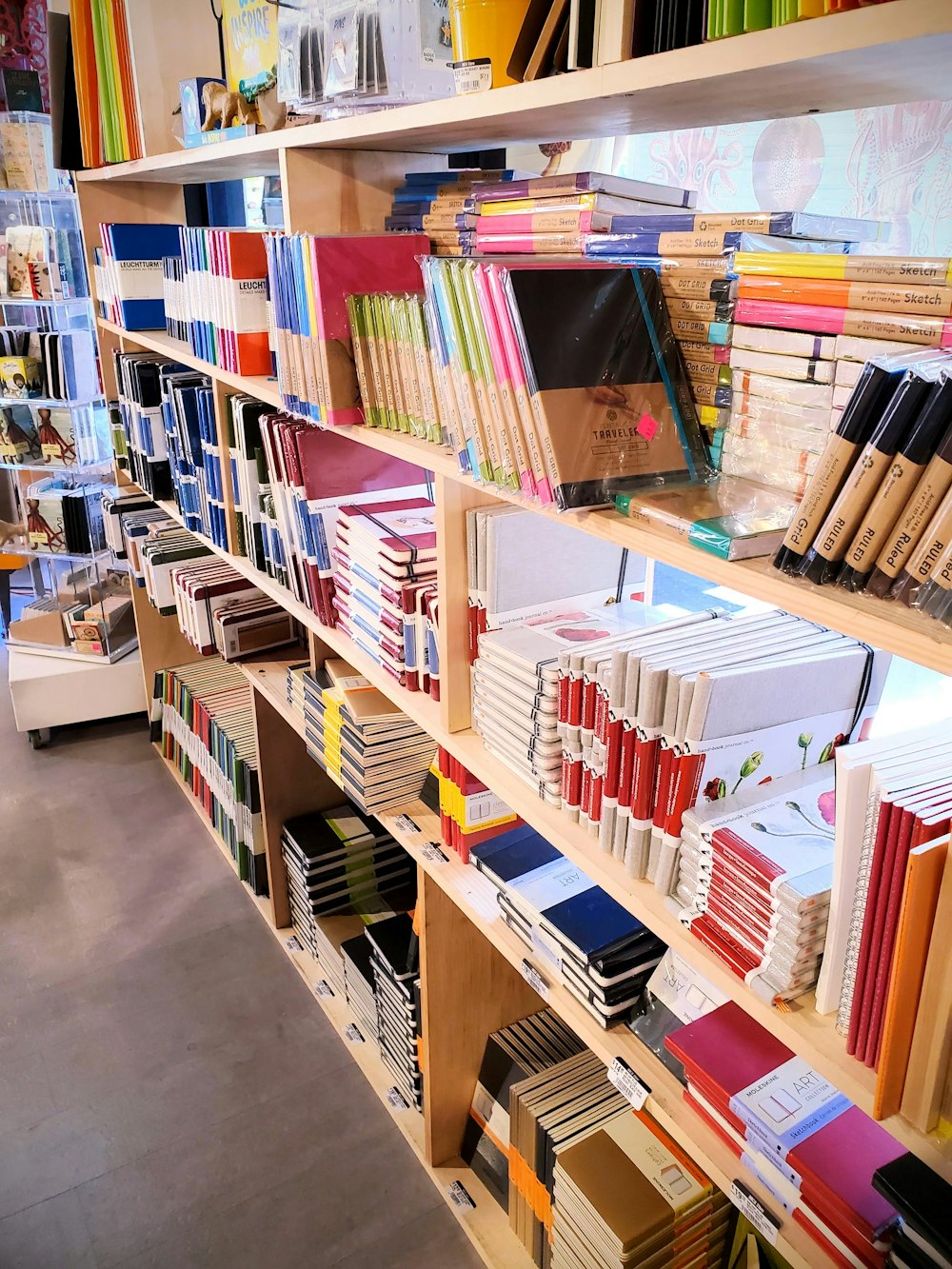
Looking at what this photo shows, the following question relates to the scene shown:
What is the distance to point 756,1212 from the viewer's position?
109 centimetres

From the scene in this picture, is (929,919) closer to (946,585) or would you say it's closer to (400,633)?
(946,585)

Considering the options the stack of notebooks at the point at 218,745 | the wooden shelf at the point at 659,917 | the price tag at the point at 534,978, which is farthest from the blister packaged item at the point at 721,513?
the stack of notebooks at the point at 218,745

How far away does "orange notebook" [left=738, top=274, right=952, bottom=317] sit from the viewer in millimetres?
820

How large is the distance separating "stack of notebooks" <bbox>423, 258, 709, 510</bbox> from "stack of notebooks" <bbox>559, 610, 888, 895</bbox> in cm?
23

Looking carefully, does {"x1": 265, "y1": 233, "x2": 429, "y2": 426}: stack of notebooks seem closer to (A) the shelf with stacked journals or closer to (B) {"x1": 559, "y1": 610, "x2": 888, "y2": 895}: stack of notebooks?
(A) the shelf with stacked journals

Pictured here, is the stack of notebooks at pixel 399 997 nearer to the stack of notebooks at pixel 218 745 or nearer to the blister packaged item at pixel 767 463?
the stack of notebooks at pixel 218 745

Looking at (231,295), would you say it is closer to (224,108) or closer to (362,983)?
(224,108)

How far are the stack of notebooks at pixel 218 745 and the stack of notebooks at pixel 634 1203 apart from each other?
61.8 inches

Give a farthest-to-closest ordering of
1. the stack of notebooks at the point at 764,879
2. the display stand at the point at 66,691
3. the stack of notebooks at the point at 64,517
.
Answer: the stack of notebooks at the point at 64,517 → the display stand at the point at 66,691 → the stack of notebooks at the point at 764,879

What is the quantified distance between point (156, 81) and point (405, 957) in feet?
8.21

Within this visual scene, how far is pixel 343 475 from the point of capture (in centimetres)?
191

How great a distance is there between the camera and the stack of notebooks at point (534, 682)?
128 centimetres

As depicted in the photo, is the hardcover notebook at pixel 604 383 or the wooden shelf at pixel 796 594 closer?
the wooden shelf at pixel 796 594

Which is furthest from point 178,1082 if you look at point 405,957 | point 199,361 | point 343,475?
point 199,361
